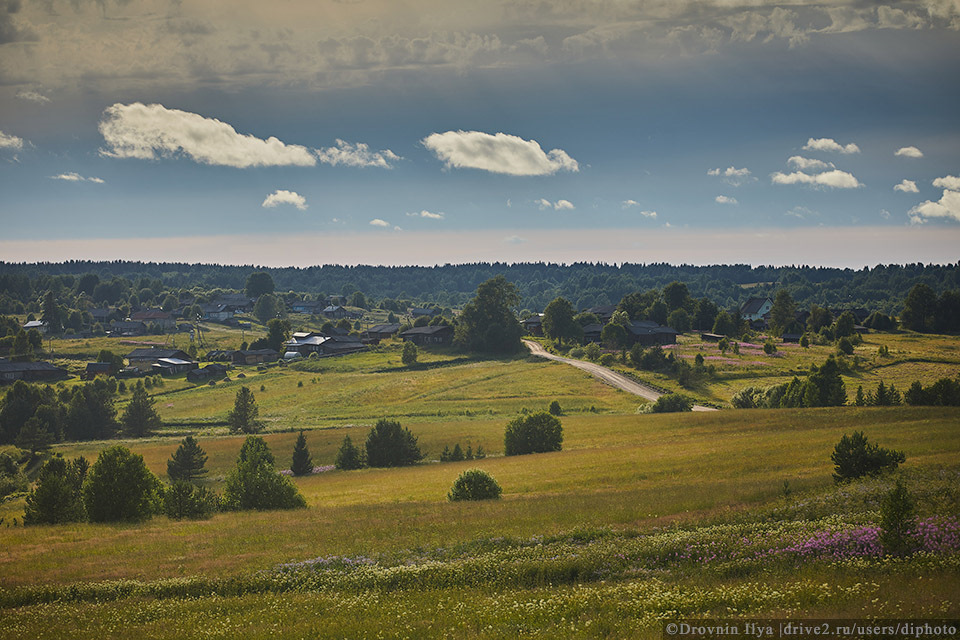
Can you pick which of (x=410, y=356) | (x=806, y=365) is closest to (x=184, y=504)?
(x=410, y=356)

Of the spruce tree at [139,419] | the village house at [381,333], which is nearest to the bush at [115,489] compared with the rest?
the spruce tree at [139,419]

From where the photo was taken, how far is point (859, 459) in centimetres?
2762

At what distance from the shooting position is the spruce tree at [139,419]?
8256 cm

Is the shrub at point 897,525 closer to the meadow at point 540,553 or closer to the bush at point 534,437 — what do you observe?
the meadow at point 540,553

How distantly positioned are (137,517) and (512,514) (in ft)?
71.6

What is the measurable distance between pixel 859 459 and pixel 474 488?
19.5 metres

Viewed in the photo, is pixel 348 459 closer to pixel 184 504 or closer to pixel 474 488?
pixel 184 504

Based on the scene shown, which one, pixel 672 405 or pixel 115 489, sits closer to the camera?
pixel 115 489

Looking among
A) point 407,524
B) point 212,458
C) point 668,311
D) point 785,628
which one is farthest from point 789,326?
point 785,628

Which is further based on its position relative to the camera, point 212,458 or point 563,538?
point 212,458

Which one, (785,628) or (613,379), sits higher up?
(785,628)

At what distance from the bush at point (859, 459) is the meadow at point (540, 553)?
34.7 inches

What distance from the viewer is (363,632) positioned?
48.5ft

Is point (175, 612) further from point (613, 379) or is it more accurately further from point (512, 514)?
point (613, 379)
